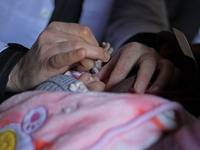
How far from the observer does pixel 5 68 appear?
452 mm

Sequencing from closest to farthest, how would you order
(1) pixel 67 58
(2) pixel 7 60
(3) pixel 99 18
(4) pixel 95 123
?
(4) pixel 95 123
(1) pixel 67 58
(2) pixel 7 60
(3) pixel 99 18

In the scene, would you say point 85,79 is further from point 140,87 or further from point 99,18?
point 99,18

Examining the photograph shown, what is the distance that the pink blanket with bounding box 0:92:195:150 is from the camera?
0.22 meters

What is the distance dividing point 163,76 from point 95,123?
0.72 ft

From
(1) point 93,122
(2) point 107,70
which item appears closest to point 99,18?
(2) point 107,70

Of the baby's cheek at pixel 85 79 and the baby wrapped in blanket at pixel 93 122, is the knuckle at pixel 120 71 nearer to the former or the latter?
the baby's cheek at pixel 85 79

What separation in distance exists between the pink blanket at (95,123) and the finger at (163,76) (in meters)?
0.14

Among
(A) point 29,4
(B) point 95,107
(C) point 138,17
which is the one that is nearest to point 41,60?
(B) point 95,107

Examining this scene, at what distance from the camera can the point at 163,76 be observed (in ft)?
1.32

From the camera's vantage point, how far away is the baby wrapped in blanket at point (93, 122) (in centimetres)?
22

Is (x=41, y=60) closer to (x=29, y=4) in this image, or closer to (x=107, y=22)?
(x=29, y=4)

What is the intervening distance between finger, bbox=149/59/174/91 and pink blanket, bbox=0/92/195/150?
0.14 m

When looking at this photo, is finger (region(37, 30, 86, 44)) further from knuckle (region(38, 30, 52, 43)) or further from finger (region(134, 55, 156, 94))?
finger (region(134, 55, 156, 94))

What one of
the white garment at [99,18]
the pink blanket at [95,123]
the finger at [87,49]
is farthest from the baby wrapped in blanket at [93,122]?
the white garment at [99,18]
